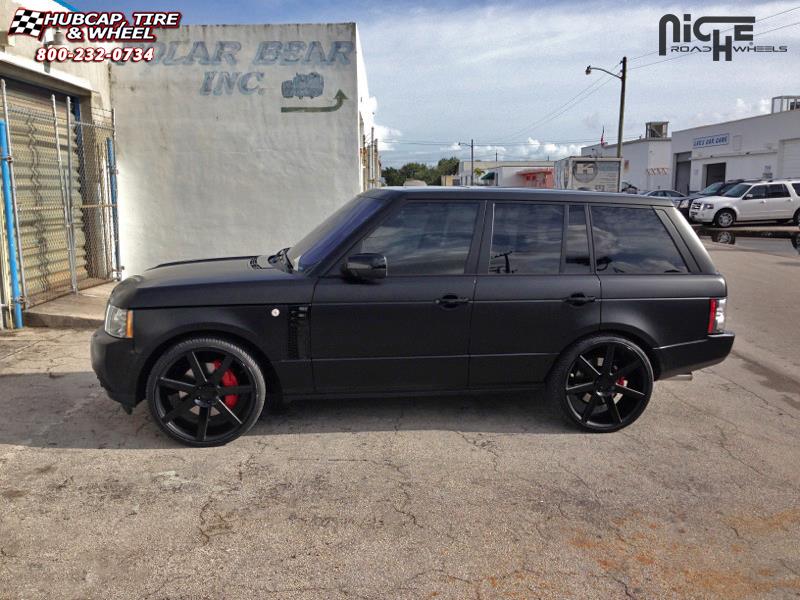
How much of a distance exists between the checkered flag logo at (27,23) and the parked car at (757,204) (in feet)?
80.4

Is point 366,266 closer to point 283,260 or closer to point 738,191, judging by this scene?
point 283,260

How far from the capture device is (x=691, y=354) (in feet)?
17.0

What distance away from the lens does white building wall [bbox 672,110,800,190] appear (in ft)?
121

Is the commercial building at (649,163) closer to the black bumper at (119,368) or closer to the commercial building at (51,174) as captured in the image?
the commercial building at (51,174)

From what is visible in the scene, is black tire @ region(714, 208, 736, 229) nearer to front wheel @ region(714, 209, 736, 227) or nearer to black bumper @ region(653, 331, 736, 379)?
front wheel @ region(714, 209, 736, 227)

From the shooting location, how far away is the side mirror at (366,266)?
15.0 ft

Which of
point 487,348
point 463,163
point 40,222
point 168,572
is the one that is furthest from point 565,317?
point 463,163

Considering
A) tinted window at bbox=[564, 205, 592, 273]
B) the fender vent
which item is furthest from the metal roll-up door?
tinted window at bbox=[564, 205, 592, 273]

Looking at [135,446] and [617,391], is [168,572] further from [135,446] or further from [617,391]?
[617,391]

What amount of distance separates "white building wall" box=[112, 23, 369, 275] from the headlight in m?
6.89

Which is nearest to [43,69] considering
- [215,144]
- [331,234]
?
[215,144]

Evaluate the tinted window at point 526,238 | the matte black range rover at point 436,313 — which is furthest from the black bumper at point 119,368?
the tinted window at point 526,238

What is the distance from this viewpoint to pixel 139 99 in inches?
436

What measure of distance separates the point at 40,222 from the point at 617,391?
25.1 feet
